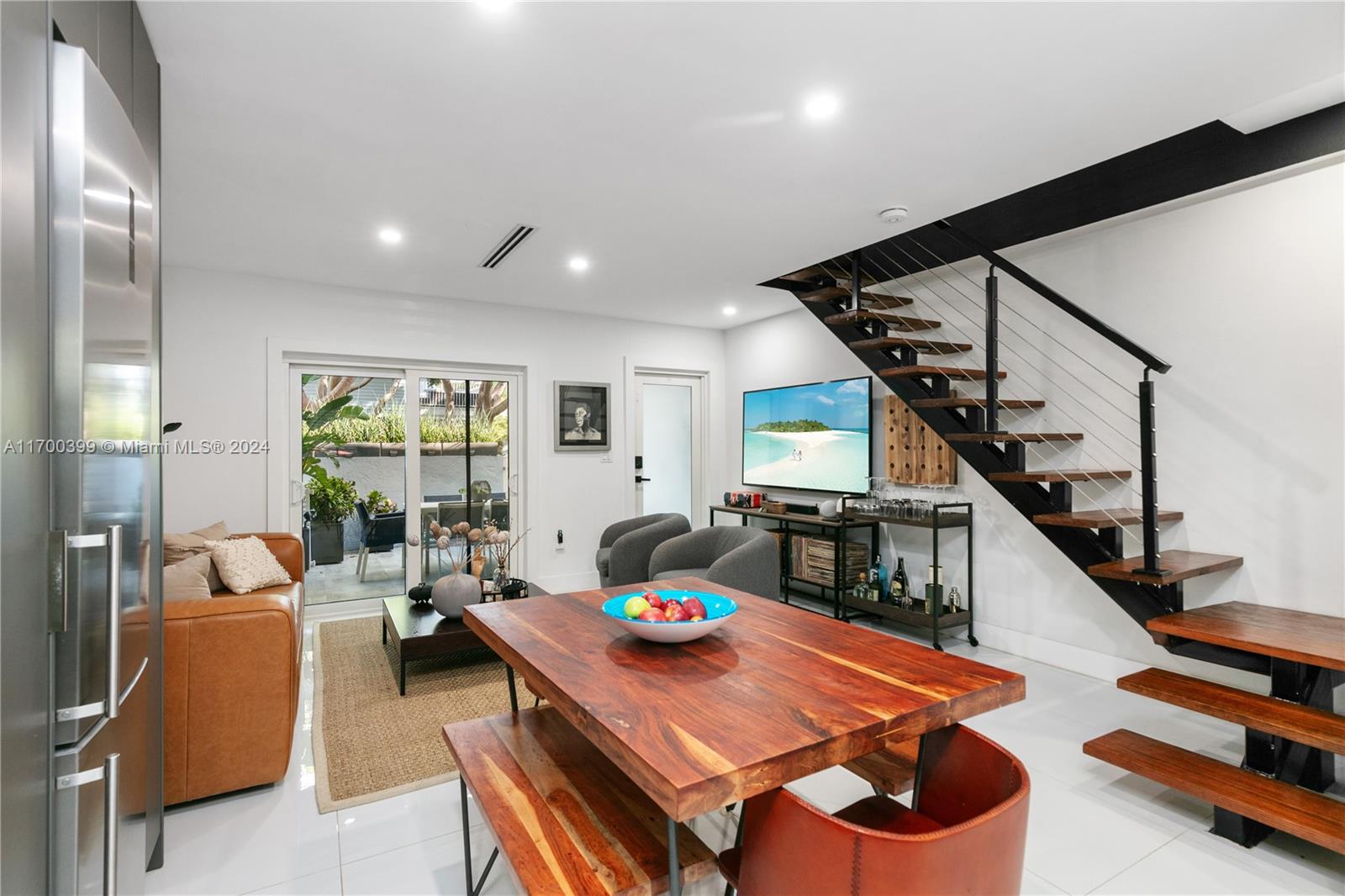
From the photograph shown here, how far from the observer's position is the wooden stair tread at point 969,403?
3.50 m

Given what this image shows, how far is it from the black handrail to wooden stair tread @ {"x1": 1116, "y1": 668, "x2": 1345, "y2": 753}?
124cm

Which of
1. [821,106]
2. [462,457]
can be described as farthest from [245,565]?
[821,106]

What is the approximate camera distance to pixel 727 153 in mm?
2664

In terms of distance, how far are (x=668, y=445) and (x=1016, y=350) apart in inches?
130

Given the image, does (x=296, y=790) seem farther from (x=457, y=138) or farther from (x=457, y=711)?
(x=457, y=138)

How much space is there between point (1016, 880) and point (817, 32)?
212 centimetres

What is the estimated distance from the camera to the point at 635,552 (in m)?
4.64

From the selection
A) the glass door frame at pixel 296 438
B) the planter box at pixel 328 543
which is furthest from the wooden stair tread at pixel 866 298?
the planter box at pixel 328 543

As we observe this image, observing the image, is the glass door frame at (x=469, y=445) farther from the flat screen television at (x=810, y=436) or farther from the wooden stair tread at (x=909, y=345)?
the wooden stair tread at (x=909, y=345)

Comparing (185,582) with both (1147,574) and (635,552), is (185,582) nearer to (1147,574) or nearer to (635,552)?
(635,552)

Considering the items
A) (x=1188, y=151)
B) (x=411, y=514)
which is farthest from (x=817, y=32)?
(x=411, y=514)

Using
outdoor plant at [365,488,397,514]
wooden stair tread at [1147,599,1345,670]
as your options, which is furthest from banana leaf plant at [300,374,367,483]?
wooden stair tread at [1147,599,1345,670]

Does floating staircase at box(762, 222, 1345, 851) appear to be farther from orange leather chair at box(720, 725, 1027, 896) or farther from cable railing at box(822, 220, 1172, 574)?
orange leather chair at box(720, 725, 1027, 896)

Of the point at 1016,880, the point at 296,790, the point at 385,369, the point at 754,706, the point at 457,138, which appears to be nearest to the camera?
the point at 1016,880
